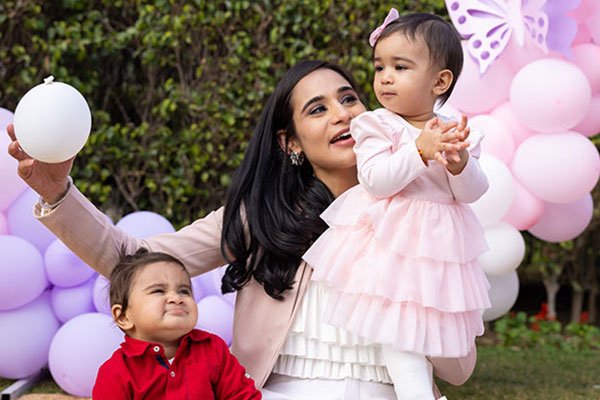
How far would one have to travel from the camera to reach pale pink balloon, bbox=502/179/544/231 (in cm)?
374

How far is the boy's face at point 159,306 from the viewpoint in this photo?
2262 millimetres

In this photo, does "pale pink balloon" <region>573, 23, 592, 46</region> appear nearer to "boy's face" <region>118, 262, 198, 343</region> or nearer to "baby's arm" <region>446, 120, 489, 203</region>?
Result: "baby's arm" <region>446, 120, 489, 203</region>

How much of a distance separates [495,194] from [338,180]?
1.01 m

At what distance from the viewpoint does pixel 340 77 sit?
109 inches

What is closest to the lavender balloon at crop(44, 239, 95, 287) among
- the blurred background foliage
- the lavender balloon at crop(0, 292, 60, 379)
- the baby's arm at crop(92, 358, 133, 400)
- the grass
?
the lavender balloon at crop(0, 292, 60, 379)

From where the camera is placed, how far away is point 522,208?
12.3 ft

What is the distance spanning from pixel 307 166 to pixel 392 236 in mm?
564

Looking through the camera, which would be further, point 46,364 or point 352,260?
point 46,364

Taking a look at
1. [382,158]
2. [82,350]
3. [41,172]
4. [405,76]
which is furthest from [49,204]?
[82,350]

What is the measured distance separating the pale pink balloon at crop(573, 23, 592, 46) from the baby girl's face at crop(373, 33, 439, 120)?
1.62m

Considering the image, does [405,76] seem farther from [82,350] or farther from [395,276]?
[82,350]

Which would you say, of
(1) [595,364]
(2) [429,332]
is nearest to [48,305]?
(2) [429,332]

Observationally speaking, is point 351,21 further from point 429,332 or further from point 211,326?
point 429,332

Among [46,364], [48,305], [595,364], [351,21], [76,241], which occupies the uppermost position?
[351,21]
